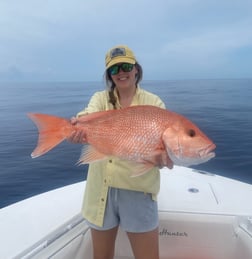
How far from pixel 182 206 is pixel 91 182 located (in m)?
1.39

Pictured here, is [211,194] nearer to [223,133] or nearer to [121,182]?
[121,182]

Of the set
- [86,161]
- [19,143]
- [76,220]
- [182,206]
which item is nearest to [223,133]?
[19,143]

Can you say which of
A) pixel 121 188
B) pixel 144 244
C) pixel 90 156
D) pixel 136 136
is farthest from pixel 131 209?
pixel 136 136

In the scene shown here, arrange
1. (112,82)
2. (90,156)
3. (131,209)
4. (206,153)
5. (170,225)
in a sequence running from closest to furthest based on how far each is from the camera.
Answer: (206,153) → (90,156) → (131,209) → (112,82) → (170,225)

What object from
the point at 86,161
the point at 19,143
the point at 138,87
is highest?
the point at 138,87

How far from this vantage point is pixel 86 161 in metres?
2.22

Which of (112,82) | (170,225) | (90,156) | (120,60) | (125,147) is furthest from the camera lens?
(170,225)

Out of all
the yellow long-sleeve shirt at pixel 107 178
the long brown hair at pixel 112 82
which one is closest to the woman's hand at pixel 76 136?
→ the yellow long-sleeve shirt at pixel 107 178

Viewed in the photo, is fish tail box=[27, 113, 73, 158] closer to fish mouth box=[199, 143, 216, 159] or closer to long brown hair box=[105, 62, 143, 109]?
long brown hair box=[105, 62, 143, 109]

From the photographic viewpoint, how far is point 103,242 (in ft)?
8.61

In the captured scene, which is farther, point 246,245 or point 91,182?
point 246,245

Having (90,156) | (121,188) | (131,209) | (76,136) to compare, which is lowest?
(131,209)

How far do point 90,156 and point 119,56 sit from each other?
0.80 m

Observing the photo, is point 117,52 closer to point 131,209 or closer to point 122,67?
point 122,67
